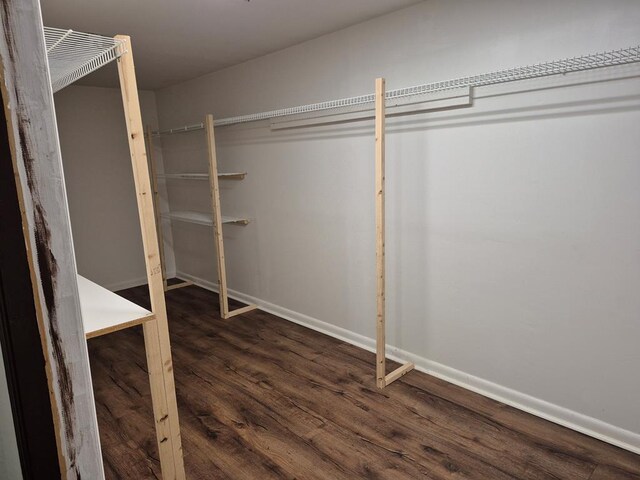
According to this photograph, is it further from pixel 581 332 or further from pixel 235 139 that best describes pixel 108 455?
pixel 235 139

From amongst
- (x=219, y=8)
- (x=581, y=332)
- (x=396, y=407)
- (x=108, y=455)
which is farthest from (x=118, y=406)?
(x=581, y=332)

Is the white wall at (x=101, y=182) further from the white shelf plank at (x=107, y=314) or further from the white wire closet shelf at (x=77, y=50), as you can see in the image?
the white shelf plank at (x=107, y=314)

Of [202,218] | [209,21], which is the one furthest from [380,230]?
[202,218]

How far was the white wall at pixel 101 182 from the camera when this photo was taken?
182 inches

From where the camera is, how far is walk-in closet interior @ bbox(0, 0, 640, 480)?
1983mm

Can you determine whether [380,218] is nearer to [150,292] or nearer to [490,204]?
[490,204]

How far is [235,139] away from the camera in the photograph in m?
4.19

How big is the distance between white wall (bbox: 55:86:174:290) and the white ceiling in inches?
58.7

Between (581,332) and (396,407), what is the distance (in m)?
1.08

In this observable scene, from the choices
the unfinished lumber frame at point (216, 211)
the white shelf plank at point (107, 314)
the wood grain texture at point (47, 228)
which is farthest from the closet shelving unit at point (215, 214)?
the wood grain texture at point (47, 228)

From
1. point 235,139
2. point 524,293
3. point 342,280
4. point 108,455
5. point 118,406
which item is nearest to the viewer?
point 108,455

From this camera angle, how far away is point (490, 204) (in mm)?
2449

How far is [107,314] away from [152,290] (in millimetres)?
168

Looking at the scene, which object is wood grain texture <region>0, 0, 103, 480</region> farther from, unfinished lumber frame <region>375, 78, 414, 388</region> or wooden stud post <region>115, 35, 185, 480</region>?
unfinished lumber frame <region>375, 78, 414, 388</region>
